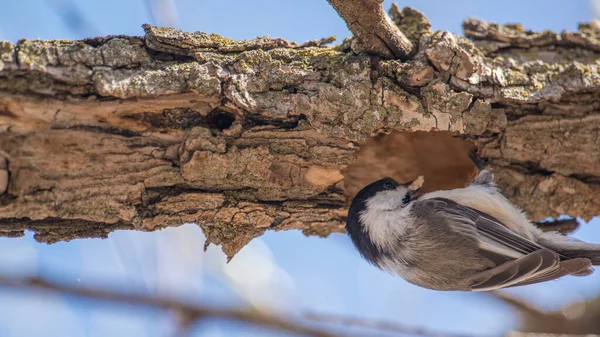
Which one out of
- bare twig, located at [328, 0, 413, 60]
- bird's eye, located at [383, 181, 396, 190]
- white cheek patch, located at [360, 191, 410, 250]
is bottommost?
white cheek patch, located at [360, 191, 410, 250]

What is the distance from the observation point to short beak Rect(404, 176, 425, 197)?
304cm

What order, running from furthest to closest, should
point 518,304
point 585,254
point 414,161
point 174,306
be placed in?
point 518,304
point 414,161
point 585,254
point 174,306

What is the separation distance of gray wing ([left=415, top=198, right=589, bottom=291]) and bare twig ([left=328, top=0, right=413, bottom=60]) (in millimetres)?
867

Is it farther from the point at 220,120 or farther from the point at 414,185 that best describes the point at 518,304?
the point at 220,120

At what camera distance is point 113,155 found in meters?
2.24

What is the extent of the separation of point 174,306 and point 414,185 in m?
1.50

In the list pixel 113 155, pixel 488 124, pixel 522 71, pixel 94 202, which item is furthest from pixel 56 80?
pixel 522 71

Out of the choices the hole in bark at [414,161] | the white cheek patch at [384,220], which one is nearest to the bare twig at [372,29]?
the hole in bark at [414,161]

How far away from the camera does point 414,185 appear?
3.06 m

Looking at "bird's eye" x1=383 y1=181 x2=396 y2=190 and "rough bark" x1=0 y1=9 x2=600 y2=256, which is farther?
"bird's eye" x1=383 y1=181 x2=396 y2=190

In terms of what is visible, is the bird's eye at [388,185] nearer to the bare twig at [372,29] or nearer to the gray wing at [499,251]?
the gray wing at [499,251]

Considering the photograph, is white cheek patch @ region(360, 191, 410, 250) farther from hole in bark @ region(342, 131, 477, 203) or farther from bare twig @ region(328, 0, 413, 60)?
bare twig @ region(328, 0, 413, 60)

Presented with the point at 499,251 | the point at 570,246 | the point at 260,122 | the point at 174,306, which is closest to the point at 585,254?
the point at 570,246

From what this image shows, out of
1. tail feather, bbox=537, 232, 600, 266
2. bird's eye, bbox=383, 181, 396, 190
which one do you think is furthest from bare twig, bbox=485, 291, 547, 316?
bird's eye, bbox=383, 181, 396, 190
